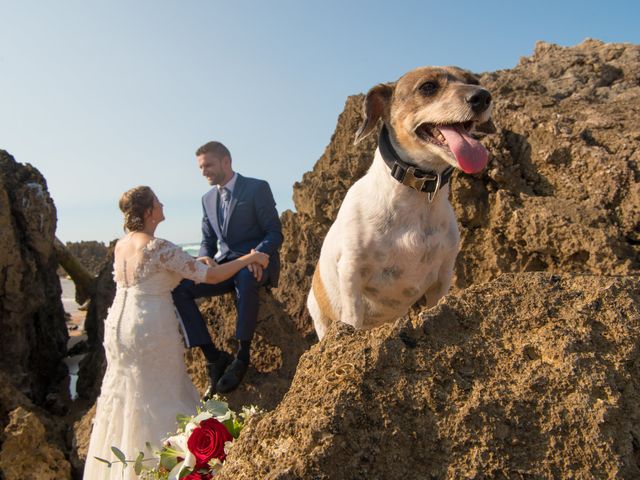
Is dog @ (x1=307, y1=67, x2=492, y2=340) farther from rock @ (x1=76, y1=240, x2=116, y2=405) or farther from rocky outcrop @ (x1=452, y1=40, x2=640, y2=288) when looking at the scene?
rock @ (x1=76, y1=240, x2=116, y2=405)

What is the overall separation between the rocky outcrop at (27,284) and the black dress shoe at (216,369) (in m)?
2.02

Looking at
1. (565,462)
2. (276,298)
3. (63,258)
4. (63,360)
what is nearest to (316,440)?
(565,462)

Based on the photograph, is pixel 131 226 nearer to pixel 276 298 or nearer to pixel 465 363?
pixel 276 298

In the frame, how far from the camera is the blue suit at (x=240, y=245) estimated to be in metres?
4.51

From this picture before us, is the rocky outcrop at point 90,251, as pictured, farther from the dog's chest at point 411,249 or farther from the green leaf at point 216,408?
the green leaf at point 216,408

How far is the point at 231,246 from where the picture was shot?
5.04m

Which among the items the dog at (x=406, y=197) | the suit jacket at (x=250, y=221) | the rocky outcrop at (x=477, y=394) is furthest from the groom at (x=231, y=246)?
the rocky outcrop at (x=477, y=394)

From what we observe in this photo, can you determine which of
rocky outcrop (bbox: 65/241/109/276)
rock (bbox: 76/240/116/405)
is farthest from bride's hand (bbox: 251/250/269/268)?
rocky outcrop (bbox: 65/241/109/276)

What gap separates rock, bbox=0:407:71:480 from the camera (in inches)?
151

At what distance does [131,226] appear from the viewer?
4.36 metres

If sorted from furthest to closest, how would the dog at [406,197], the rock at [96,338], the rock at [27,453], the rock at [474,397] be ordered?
1. the rock at [96,338]
2. the rock at [27,453]
3. the dog at [406,197]
4. the rock at [474,397]

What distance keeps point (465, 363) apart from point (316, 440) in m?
0.47

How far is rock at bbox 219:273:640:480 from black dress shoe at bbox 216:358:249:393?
2971mm

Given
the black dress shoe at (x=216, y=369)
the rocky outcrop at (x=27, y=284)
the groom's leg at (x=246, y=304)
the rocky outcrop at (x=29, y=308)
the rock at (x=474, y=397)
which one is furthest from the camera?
the rocky outcrop at (x=27, y=284)
